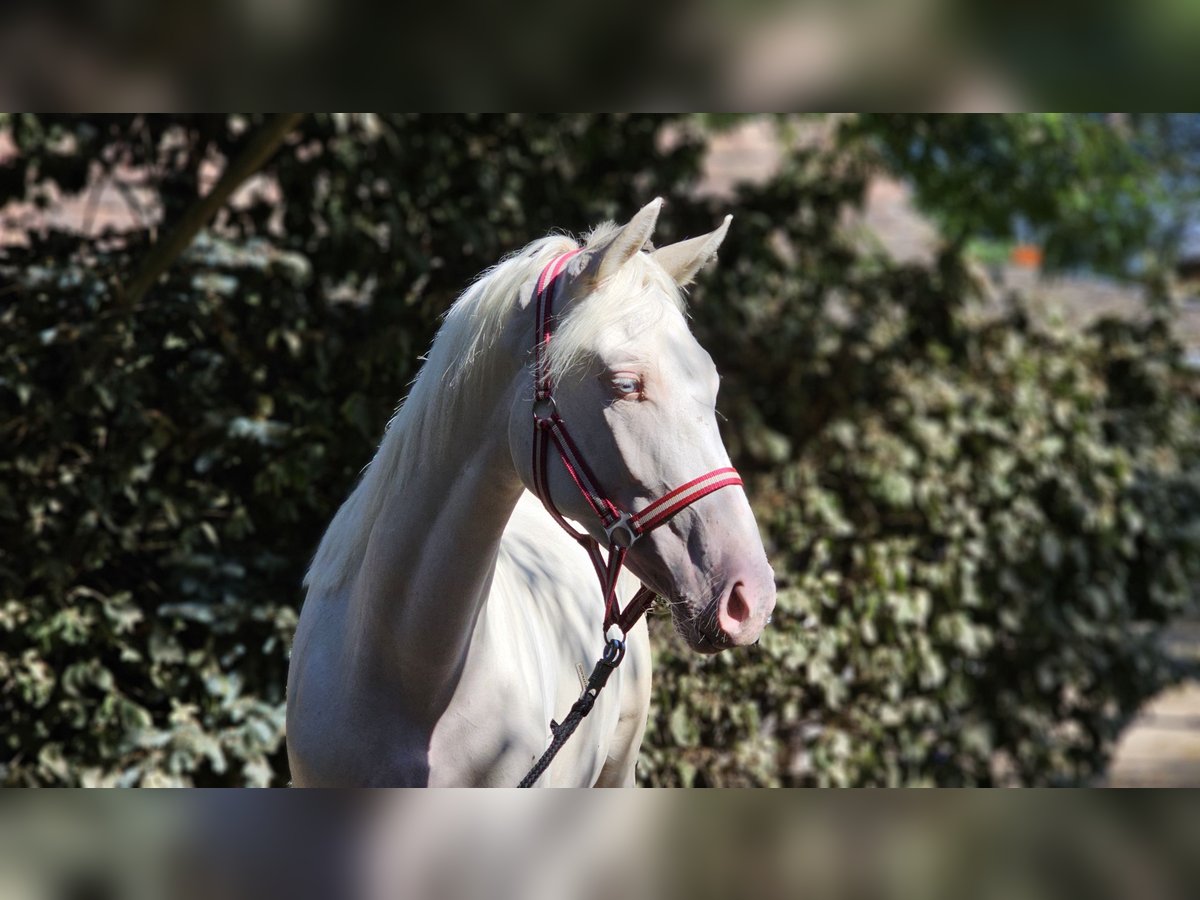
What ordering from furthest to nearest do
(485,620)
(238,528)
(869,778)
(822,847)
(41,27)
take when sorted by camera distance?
(869,778), (238,528), (485,620), (41,27), (822,847)

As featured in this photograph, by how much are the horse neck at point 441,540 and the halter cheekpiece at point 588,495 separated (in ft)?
0.34

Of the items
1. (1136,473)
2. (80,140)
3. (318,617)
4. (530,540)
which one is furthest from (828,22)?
(1136,473)

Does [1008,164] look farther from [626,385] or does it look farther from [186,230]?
[626,385]

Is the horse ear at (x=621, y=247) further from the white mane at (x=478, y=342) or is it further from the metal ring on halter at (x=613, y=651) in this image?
the metal ring on halter at (x=613, y=651)

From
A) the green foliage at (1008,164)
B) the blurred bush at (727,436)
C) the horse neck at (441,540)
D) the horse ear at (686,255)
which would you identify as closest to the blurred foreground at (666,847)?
the horse neck at (441,540)

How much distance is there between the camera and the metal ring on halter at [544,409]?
190cm

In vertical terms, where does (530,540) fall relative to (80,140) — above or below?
below

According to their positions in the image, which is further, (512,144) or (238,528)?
(512,144)

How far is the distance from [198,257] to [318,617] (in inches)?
Result: 111

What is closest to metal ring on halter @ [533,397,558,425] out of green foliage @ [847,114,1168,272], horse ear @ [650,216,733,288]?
horse ear @ [650,216,733,288]

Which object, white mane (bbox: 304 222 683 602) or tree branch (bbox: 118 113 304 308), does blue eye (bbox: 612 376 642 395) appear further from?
tree branch (bbox: 118 113 304 308)

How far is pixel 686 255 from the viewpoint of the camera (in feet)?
6.95

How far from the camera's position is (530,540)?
2.97 meters

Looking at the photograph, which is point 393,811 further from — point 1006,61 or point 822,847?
point 1006,61
